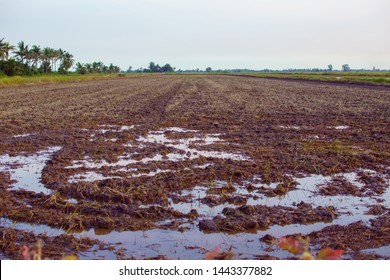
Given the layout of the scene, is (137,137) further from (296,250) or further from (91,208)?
(296,250)

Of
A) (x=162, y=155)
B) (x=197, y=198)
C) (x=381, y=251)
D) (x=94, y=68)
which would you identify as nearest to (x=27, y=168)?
(x=162, y=155)

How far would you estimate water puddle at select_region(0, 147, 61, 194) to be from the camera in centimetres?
732

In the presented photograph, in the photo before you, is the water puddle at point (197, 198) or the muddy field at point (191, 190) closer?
the water puddle at point (197, 198)

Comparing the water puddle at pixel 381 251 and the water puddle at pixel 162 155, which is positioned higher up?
the water puddle at pixel 162 155

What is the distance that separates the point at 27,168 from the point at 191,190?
11.4 feet

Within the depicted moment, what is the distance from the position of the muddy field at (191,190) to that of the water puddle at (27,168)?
0.02 meters

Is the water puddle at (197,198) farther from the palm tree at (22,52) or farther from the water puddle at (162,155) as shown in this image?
the palm tree at (22,52)

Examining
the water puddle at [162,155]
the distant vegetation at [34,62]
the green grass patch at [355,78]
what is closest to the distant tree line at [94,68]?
the distant vegetation at [34,62]

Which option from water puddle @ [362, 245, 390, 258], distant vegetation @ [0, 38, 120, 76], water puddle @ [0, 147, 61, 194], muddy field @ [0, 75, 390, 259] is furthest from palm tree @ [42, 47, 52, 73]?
water puddle @ [362, 245, 390, 258]

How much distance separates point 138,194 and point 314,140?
20.8ft

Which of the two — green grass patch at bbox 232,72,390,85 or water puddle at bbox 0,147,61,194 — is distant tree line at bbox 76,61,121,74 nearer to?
green grass patch at bbox 232,72,390,85

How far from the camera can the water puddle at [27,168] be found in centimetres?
732

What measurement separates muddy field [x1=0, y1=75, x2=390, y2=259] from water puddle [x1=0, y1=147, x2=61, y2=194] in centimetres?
2

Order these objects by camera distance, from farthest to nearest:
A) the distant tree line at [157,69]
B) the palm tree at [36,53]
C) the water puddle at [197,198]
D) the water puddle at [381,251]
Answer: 1. the distant tree line at [157,69]
2. the palm tree at [36,53]
3. the water puddle at [197,198]
4. the water puddle at [381,251]
